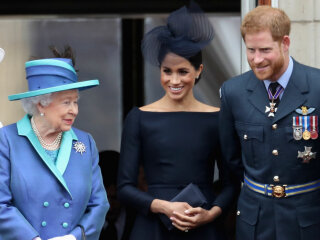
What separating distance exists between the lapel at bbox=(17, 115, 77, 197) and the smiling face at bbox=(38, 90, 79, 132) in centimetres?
10

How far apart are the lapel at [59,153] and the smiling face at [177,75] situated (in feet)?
2.71

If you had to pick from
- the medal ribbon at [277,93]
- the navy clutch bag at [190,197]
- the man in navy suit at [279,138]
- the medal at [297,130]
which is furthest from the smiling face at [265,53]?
the navy clutch bag at [190,197]

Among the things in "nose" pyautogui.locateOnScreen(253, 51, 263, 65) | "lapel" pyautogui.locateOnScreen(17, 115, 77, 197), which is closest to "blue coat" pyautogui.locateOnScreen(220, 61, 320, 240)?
"nose" pyautogui.locateOnScreen(253, 51, 263, 65)

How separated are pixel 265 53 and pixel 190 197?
3.11 feet

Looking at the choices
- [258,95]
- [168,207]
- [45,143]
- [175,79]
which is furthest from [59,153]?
[258,95]

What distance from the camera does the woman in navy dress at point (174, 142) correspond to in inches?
193

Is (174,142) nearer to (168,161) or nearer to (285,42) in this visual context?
(168,161)

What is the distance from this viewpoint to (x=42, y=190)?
4176mm

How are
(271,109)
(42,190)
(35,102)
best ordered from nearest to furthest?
(42,190), (35,102), (271,109)

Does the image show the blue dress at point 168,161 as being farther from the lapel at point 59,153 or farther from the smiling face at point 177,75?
the lapel at point 59,153

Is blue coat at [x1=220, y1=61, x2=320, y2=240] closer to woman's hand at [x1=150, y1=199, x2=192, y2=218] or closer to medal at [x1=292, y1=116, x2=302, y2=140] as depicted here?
medal at [x1=292, y1=116, x2=302, y2=140]

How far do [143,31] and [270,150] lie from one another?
3119mm

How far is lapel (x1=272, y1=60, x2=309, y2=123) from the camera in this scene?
14.6 ft

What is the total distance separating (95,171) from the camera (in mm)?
4426
